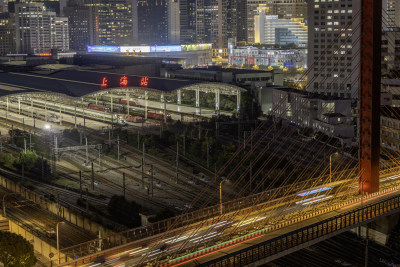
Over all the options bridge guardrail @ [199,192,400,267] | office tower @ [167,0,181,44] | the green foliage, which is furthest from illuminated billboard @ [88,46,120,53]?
bridge guardrail @ [199,192,400,267]

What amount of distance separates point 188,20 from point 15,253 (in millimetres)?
68029

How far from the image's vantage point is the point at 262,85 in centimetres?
3027

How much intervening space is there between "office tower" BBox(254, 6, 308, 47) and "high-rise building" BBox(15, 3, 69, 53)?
20982 mm

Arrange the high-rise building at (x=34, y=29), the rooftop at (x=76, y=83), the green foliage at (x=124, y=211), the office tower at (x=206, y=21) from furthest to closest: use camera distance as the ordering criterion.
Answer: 1. the office tower at (x=206, y=21)
2. the high-rise building at (x=34, y=29)
3. the rooftop at (x=76, y=83)
4. the green foliage at (x=124, y=211)

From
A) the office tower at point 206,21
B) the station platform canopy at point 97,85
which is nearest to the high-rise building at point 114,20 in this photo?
the office tower at point 206,21

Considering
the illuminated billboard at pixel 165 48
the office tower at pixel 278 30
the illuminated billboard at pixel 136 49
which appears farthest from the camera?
the office tower at pixel 278 30

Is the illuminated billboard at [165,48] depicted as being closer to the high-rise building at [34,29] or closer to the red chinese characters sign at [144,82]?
the high-rise building at [34,29]

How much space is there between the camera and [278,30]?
67562 mm

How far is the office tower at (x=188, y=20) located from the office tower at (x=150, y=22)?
221 centimetres

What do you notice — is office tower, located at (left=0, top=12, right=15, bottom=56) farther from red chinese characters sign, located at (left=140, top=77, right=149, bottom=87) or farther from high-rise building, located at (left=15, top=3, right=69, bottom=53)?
red chinese characters sign, located at (left=140, top=77, right=149, bottom=87)

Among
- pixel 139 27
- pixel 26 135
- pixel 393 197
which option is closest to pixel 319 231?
pixel 393 197

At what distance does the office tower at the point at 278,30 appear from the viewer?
66.1 m

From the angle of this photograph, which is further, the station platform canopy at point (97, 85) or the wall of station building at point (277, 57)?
the wall of station building at point (277, 57)

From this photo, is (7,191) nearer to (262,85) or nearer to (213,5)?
(262,85)
